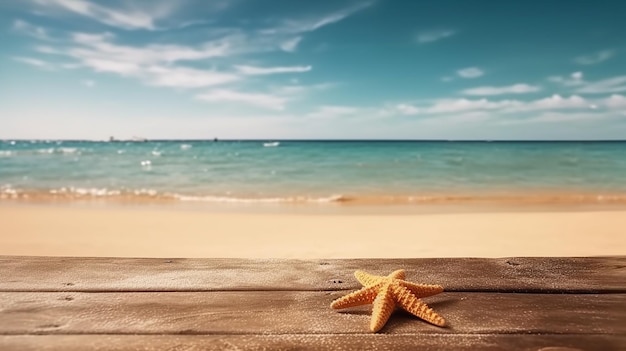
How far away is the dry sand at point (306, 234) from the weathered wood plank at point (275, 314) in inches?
166

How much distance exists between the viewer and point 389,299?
1697 mm

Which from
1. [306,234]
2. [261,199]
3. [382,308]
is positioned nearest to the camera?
[382,308]

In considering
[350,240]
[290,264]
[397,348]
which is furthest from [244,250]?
[397,348]

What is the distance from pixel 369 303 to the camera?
1796 mm

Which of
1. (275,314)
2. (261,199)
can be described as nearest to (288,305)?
(275,314)

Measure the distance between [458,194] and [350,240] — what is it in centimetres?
847

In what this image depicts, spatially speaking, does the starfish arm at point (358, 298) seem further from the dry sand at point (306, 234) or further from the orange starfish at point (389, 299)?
the dry sand at point (306, 234)

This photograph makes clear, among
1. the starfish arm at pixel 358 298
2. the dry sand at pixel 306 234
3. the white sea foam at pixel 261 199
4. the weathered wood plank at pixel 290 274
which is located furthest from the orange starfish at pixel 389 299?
the white sea foam at pixel 261 199

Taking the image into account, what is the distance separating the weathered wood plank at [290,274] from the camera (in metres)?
2.00

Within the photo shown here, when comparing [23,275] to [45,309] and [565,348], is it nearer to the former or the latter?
[45,309]

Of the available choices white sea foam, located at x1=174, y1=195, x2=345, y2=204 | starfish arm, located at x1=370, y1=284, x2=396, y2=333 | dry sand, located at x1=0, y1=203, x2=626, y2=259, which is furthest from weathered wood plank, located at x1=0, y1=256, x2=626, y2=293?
white sea foam, located at x1=174, y1=195, x2=345, y2=204

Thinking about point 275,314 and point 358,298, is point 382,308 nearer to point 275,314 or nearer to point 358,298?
point 358,298

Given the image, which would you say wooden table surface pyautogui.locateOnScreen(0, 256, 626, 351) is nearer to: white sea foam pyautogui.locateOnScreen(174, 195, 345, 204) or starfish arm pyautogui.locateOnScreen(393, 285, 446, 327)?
starfish arm pyautogui.locateOnScreen(393, 285, 446, 327)

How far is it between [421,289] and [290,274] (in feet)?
2.16
